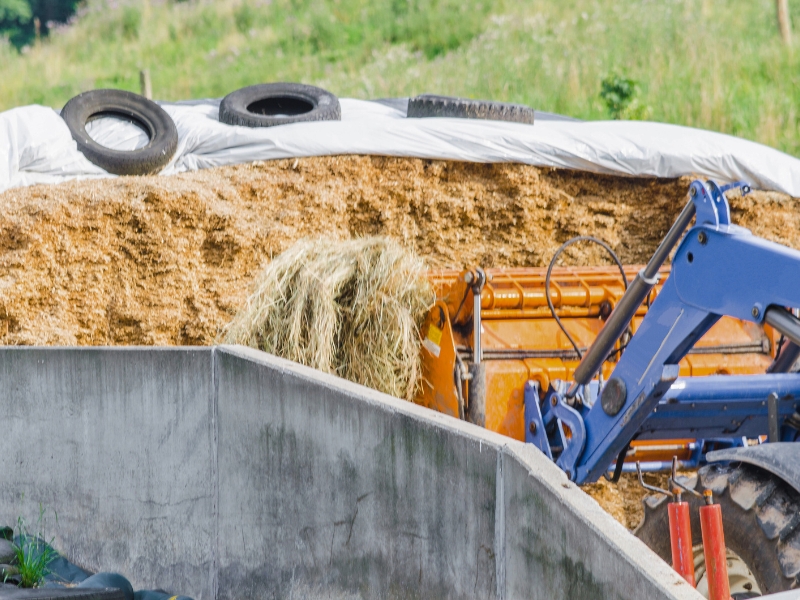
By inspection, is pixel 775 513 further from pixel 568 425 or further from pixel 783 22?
pixel 783 22

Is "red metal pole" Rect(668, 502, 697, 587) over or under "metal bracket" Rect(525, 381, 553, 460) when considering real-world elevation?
under

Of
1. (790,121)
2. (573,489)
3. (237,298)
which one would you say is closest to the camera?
(573,489)

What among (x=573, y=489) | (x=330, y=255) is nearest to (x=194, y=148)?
(x=330, y=255)

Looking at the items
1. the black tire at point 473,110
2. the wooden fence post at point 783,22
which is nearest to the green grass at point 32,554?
the black tire at point 473,110

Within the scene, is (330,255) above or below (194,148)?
below

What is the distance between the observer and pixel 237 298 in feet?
27.0

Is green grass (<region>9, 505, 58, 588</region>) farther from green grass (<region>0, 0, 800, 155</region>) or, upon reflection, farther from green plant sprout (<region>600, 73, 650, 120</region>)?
green grass (<region>0, 0, 800, 155</region>)

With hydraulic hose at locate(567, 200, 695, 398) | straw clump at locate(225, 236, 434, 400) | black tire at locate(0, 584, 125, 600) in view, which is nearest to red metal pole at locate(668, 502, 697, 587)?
hydraulic hose at locate(567, 200, 695, 398)

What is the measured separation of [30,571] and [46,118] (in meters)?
5.02

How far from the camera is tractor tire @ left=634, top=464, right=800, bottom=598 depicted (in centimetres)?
362

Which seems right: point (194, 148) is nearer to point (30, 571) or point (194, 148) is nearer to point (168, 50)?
point (30, 571)

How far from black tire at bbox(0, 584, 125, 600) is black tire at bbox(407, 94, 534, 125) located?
580cm

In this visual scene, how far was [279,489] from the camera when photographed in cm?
459

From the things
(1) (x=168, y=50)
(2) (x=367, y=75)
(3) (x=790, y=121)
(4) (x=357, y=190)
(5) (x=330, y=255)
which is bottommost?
(5) (x=330, y=255)
